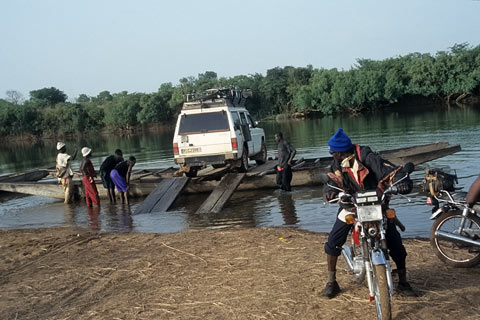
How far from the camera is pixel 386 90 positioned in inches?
2628

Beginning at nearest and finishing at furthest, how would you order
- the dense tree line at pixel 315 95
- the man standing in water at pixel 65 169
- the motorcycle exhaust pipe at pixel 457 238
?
the motorcycle exhaust pipe at pixel 457 238 → the man standing in water at pixel 65 169 → the dense tree line at pixel 315 95

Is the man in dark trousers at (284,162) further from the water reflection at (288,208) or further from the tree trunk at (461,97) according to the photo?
the tree trunk at (461,97)

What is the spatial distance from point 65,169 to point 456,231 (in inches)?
476

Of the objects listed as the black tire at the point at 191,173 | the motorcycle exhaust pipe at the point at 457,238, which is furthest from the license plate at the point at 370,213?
the black tire at the point at 191,173

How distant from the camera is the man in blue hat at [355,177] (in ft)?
15.4

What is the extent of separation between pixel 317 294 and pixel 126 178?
995 cm

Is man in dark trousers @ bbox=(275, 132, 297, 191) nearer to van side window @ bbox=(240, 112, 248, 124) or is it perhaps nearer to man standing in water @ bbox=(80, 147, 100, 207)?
van side window @ bbox=(240, 112, 248, 124)

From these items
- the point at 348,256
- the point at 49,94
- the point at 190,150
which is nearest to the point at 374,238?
the point at 348,256

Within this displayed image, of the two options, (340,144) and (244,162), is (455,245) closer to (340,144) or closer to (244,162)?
(340,144)

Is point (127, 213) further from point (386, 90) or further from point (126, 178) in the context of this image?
point (386, 90)

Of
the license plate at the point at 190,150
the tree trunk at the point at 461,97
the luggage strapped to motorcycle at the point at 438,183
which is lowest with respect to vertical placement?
the luggage strapped to motorcycle at the point at 438,183

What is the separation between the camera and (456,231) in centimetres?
572

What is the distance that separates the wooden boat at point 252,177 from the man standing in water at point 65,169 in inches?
18.9

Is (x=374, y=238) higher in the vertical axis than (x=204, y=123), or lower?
lower
